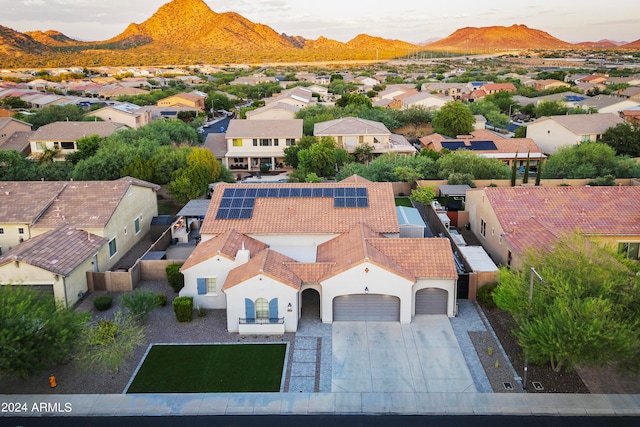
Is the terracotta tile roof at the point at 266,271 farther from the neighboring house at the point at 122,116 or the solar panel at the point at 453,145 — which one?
the neighboring house at the point at 122,116

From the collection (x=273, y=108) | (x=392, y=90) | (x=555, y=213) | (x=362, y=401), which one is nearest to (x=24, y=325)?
(x=362, y=401)

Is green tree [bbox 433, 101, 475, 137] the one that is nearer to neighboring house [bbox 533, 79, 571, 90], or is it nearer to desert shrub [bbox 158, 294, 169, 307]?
desert shrub [bbox 158, 294, 169, 307]

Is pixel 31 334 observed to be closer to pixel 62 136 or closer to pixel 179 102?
pixel 62 136

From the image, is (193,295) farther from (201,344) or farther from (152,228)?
(152,228)

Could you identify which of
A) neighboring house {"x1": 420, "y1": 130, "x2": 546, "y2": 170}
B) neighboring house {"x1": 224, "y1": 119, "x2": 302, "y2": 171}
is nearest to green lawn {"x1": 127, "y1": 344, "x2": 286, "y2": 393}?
neighboring house {"x1": 224, "y1": 119, "x2": 302, "y2": 171}

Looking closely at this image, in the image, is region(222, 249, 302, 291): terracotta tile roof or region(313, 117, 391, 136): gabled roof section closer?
region(222, 249, 302, 291): terracotta tile roof
